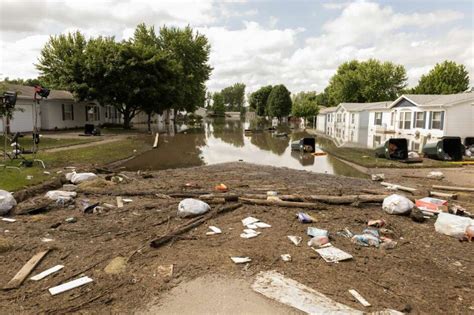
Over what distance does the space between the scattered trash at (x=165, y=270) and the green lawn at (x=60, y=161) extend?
5.87 metres

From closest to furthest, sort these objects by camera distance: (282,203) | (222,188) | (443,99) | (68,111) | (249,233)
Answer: (249,233)
(282,203)
(222,188)
(443,99)
(68,111)

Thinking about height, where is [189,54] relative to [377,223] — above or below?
above

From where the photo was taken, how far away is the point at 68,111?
2983cm

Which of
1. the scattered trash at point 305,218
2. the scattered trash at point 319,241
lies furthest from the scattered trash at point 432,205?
the scattered trash at point 319,241

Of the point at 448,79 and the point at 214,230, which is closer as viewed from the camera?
the point at 214,230

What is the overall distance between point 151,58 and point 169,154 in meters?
14.9

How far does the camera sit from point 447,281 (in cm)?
432

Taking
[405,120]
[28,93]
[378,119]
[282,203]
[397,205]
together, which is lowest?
[282,203]

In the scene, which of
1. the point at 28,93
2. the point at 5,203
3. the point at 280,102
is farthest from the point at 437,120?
the point at 280,102

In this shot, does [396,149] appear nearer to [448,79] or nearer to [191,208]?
[191,208]

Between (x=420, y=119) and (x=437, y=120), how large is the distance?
2.45 m

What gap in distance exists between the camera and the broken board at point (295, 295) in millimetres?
3549

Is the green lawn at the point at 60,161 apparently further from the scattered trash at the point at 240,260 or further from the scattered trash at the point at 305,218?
the scattered trash at the point at 305,218

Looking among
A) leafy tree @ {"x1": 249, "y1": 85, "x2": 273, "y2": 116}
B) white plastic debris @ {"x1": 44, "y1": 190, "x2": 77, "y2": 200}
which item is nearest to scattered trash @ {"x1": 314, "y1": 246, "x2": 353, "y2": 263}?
white plastic debris @ {"x1": 44, "y1": 190, "x2": 77, "y2": 200}
